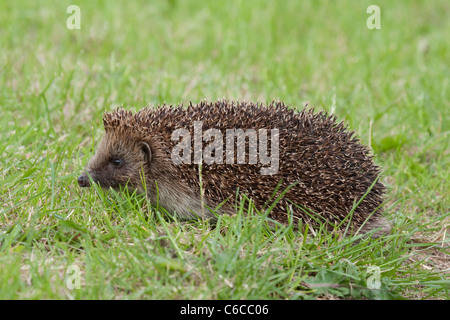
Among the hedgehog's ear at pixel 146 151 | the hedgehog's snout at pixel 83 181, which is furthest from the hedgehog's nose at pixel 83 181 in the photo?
the hedgehog's ear at pixel 146 151

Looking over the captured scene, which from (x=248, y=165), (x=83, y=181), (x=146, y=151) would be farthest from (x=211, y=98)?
(x=83, y=181)

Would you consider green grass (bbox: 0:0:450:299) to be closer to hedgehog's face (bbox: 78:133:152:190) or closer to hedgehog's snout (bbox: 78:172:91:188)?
hedgehog's snout (bbox: 78:172:91:188)

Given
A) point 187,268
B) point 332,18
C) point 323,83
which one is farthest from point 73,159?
point 332,18

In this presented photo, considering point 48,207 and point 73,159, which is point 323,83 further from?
point 48,207

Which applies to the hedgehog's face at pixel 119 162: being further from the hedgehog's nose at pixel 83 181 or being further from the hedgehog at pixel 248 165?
the hedgehog's nose at pixel 83 181

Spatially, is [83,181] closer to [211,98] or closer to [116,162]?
[116,162]
